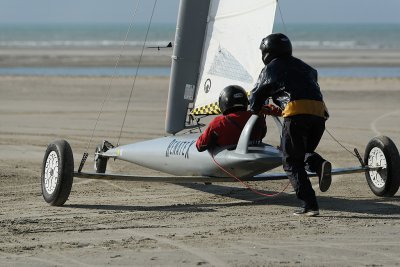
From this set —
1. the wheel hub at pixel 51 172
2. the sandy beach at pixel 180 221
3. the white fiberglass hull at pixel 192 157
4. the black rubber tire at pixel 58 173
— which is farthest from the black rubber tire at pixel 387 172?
the wheel hub at pixel 51 172

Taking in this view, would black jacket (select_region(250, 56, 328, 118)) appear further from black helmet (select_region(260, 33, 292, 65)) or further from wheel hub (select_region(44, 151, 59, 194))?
wheel hub (select_region(44, 151, 59, 194))

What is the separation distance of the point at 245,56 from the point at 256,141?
1.86 metres

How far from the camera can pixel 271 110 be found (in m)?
10.6

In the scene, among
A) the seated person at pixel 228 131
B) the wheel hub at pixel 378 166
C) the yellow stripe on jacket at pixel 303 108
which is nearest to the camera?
the yellow stripe on jacket at pixel 303 108

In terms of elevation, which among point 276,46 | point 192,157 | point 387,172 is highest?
point 276,46

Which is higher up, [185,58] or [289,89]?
[185,58]

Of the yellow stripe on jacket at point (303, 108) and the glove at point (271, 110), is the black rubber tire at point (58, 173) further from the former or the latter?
the yellow stripe on jacket at point (303, 108)

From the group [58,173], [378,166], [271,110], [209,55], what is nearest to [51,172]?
[58,173]

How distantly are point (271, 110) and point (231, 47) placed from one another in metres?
1.90

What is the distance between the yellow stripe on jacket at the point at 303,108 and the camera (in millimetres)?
9898

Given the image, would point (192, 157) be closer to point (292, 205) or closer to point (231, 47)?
point (292, 205)

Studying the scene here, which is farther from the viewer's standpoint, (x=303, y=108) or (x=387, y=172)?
(x=387, y=172)

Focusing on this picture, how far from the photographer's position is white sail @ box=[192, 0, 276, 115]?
Result: 39.4 ft

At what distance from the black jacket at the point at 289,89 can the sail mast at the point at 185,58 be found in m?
2.56
